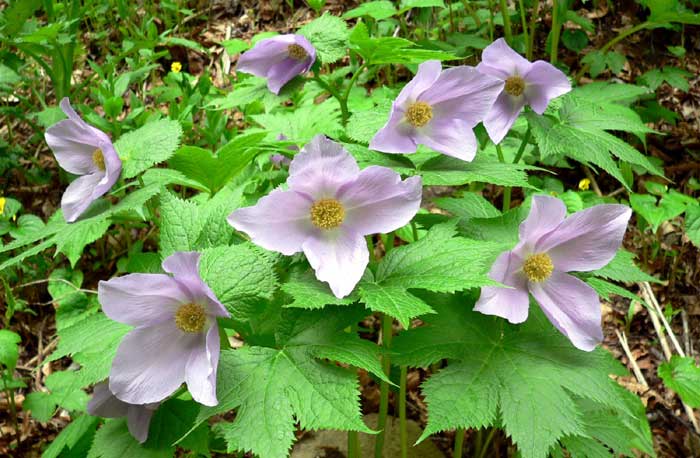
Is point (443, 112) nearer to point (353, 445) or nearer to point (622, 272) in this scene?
point (622, 272)

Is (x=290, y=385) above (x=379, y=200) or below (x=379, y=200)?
below

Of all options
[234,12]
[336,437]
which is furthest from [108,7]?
[336,437]

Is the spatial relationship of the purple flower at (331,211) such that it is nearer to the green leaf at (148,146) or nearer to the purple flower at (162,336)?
the purple flower at (162,336)

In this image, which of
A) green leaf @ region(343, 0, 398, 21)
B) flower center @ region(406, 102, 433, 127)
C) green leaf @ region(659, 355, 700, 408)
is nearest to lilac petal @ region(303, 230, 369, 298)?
flower center @ region(406, 102, 433, 127)

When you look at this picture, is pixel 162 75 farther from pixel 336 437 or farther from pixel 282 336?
pixel 282 336

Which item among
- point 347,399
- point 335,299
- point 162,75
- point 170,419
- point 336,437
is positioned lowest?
point 162,75

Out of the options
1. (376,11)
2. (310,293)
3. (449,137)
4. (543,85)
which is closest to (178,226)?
(310,293)
